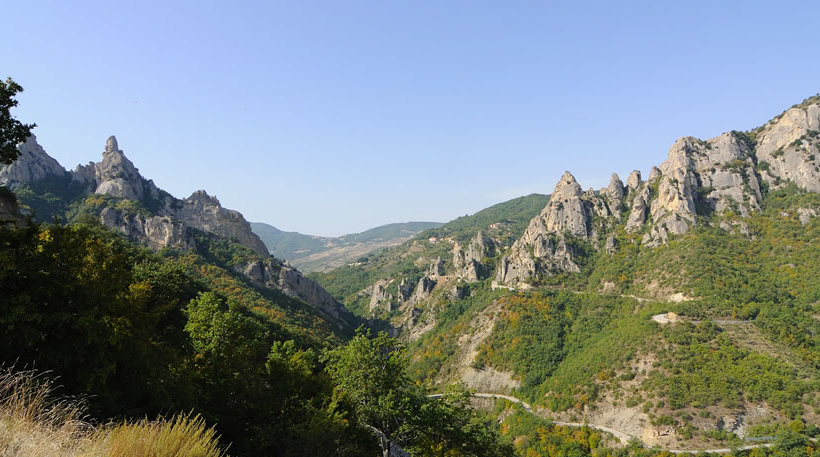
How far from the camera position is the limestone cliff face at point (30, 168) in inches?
3720

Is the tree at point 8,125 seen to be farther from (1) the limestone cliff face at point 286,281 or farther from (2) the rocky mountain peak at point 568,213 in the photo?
(2) the rocky mountain peak at point 568,213

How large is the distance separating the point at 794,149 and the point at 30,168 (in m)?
215

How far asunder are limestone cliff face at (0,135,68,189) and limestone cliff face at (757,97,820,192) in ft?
672

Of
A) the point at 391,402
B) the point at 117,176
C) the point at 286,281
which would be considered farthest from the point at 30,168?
the point at 391,402

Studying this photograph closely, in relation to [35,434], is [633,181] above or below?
above

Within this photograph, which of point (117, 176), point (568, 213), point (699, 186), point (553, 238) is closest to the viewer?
point (117, 176)

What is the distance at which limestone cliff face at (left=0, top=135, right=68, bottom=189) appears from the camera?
94500 mm

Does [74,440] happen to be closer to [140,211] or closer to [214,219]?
[140,211]

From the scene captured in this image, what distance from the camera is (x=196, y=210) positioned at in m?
132

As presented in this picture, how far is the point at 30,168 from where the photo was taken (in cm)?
10062

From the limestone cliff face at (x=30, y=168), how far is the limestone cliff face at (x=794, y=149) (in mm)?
204906

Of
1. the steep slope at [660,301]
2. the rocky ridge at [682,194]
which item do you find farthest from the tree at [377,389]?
the rocky ridge at [682,194]

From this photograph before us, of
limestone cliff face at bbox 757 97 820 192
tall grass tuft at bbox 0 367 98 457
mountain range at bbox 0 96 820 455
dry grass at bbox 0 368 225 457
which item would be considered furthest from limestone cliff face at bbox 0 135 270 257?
limestone cliff face at bbox 757 97 820 192

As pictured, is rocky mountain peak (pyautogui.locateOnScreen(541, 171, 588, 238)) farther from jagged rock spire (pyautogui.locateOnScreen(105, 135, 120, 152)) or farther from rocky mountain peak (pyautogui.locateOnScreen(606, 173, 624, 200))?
jagged rock spire (pyautogui.locateOnScreen(105, 135, 120, 152))
